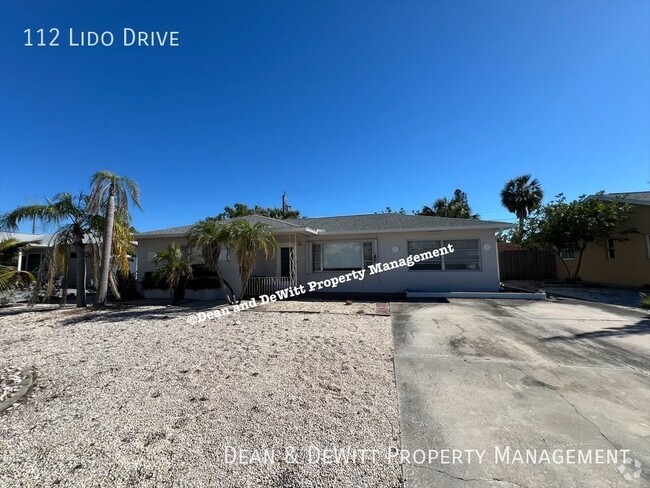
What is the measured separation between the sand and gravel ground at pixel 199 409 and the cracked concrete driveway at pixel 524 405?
38cm

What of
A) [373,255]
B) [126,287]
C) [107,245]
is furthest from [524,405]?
[126,287]

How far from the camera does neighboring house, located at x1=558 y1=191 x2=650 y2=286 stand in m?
13.8

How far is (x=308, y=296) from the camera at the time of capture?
12.4 m

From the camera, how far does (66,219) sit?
32.2 ft

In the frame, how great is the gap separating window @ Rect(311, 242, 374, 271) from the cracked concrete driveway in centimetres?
696

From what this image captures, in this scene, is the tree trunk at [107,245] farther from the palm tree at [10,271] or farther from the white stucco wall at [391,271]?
the white stucco wall at [391,271]

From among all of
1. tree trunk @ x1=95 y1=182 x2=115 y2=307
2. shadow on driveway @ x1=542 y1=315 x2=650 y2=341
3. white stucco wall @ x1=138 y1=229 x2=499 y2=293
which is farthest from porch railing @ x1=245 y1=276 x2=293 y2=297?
shadow on driveway @ x1=542 y1=315 x2=650 y2=341

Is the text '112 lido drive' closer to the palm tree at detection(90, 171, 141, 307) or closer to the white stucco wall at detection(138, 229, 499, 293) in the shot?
the palm tree at detection(90, 171, 141, 307)

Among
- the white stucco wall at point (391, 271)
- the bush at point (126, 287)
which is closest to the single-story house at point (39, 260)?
the white stucco wall at point (391, 271)

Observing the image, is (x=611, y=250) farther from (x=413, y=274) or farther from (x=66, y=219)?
(x=66, y=219)

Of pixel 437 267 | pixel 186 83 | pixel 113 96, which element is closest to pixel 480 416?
pixel 437 267

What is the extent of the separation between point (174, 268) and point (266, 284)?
11.8ft

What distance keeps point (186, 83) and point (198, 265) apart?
22.2ft

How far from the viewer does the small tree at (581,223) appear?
47.4ft
